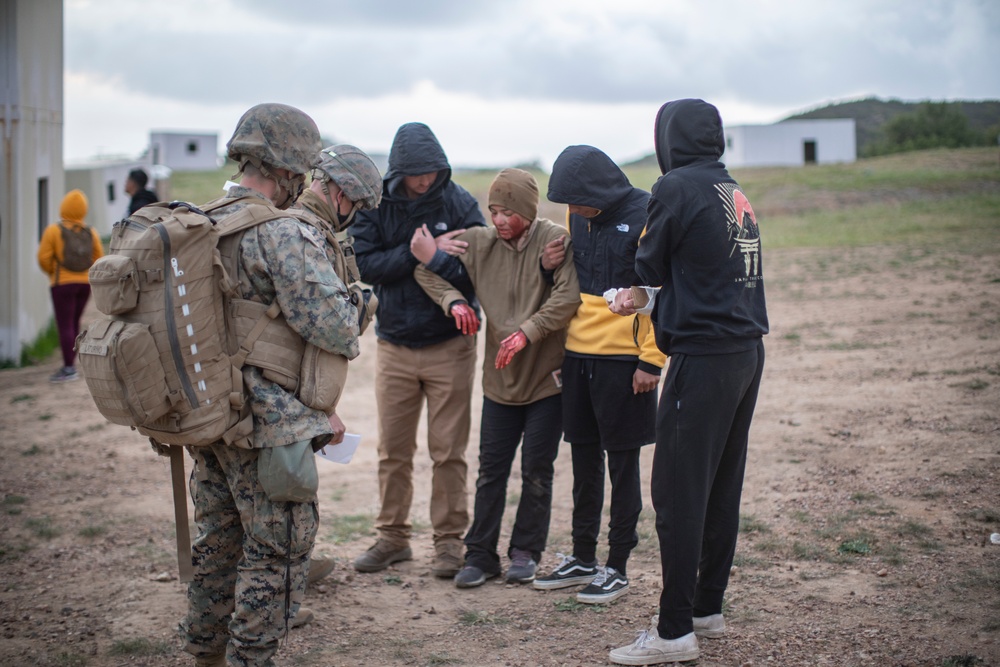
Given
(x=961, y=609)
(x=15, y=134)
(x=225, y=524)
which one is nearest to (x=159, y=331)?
(x=225, y=524)

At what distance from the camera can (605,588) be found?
4.61m

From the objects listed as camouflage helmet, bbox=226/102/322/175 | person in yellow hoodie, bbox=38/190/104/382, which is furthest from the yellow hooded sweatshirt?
camouflage helmet, bbox=226/102/322/175

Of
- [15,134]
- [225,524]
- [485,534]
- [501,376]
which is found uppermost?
[15,134]

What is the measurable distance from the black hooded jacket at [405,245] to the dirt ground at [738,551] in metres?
1.40

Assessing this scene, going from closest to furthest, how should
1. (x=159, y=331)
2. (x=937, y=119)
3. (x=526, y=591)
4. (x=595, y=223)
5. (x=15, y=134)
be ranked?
(x=159, y=331), (x=595, y=223), (x=526, y=591), (x=15, y=134), (x=937, y=119)

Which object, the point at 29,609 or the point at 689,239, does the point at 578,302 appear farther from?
the point at 29,609

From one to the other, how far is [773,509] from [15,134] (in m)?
10.6

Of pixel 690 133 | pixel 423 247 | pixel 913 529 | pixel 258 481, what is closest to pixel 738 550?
pixel 913 529

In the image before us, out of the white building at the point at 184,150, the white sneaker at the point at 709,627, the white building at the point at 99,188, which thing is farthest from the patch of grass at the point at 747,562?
the white building at the point at 184,150

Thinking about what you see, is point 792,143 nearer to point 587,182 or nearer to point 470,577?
point 587,182

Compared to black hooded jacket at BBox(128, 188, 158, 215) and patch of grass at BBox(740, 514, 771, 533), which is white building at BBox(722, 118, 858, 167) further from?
patch of grass at BBox(740, 514, 771, 533)

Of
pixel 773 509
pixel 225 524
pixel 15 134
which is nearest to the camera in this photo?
pixel 225 524

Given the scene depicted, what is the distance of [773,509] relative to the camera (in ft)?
18.9

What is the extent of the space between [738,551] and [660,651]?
1.52m
